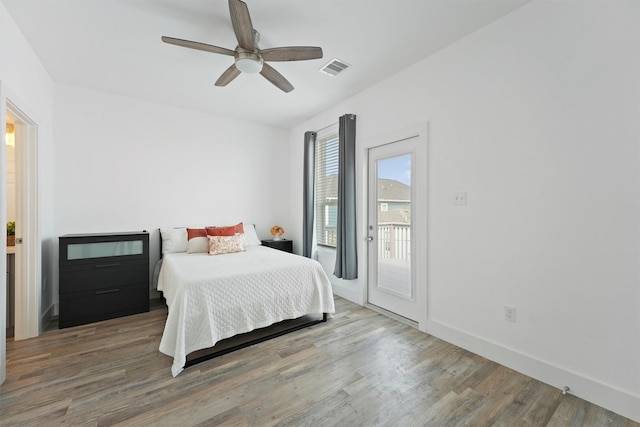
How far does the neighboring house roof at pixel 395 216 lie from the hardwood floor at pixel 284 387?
3.95 feet

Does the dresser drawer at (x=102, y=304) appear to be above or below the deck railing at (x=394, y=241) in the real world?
below

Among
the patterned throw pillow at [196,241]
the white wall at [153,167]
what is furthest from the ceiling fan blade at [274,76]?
the patterned throw pillow at [196,241]

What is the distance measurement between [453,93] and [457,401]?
246 cm

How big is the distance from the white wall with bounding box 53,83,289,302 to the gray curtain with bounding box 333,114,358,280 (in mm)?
1721

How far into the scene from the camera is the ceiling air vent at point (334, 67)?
8.92ft

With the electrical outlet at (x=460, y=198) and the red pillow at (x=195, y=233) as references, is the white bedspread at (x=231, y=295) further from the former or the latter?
the electrical outlet at (x=460, y=198)

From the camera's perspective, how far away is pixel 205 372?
2053 millimetres

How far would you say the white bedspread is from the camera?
Result: 2115mm

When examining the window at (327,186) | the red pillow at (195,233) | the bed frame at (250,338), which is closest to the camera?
the bed frame at (250,338)

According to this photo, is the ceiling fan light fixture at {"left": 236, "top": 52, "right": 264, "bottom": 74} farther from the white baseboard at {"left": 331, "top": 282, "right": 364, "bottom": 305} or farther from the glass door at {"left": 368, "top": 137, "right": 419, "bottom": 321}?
the white baseboard at {"left": 331, "top": 282, "right": 364, "bottom": 305}

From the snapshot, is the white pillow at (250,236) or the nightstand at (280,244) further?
the nightstand at (280,244)

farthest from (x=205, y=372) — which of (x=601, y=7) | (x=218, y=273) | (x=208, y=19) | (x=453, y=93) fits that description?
(x=601, y=7)

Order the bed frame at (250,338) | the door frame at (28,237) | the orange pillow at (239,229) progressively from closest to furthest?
the bed frame at (250,338), the door frame at (28,237), the orange pillow at (239,229)

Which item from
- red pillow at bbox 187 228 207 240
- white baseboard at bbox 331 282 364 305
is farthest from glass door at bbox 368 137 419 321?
red pillow at bbox 187 228 207 240
